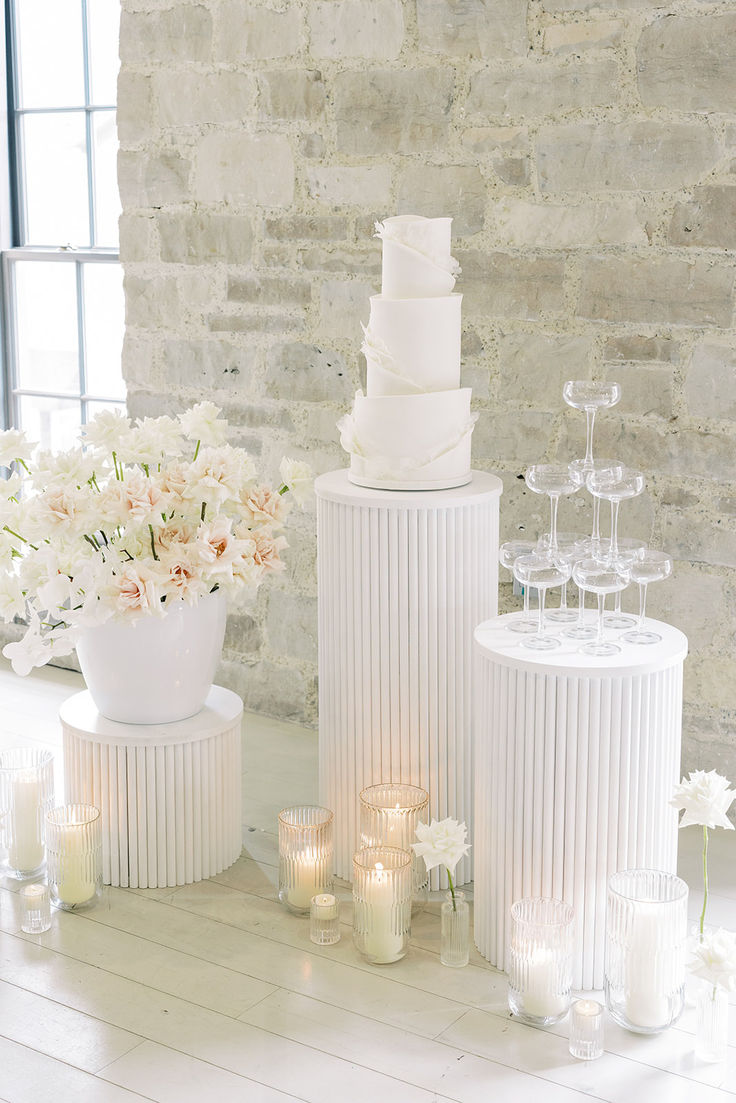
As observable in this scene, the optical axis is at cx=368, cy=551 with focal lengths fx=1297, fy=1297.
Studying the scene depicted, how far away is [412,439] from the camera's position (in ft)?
8.77

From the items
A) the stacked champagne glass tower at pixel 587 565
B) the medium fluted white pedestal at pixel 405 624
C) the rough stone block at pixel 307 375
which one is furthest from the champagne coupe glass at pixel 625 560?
the rough stone block at pixel 307 375

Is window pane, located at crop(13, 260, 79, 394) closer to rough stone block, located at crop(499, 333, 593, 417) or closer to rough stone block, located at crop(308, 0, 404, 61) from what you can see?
rough stone block, located at crop(308, 0, 404, 61)

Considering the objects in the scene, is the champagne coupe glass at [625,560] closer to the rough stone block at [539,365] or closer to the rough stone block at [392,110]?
the rough stone block at [539,365]

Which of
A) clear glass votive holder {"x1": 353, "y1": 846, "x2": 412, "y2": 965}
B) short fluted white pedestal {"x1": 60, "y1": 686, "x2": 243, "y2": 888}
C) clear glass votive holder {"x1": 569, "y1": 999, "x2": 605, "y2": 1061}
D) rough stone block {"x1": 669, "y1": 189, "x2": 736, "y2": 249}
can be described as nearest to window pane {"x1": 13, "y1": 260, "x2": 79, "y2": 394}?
short fluted white pedestal {"x1": 60, "y1": 686, "x2": 243, "y2": 888}

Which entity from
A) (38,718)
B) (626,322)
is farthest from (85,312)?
(626,322)

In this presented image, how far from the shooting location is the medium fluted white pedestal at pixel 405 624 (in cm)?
265

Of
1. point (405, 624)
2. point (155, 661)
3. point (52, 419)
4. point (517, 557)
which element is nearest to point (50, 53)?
point (52, 419)

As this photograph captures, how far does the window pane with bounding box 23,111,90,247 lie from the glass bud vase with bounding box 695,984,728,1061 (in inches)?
121

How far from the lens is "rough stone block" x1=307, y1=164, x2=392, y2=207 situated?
3.30 meters

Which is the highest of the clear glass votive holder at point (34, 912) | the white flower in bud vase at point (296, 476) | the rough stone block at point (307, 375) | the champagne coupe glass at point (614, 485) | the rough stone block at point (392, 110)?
the rough stone block at point (392, 110)

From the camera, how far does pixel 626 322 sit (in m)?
3.01

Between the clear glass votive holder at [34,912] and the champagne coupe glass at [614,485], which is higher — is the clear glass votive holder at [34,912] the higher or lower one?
the lower one

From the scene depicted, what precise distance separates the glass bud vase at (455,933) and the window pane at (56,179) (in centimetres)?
265

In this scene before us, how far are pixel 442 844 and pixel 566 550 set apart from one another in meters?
0.61
